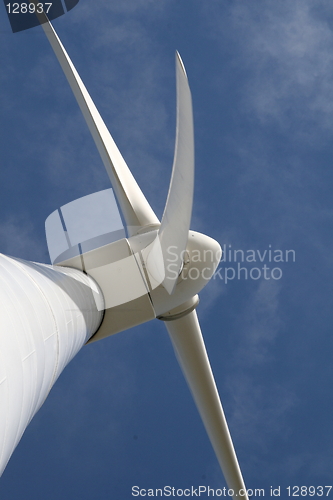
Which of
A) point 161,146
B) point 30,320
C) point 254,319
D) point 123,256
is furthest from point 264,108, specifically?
point 30,320

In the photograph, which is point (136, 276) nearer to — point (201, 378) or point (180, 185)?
point (201, 378)

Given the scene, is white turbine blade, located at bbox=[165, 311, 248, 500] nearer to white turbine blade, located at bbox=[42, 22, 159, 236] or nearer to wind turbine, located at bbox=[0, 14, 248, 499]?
wind turbine, located at bbox=[0, 14, 248, 499]

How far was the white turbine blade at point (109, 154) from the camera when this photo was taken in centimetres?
831

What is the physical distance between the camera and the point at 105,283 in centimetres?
736

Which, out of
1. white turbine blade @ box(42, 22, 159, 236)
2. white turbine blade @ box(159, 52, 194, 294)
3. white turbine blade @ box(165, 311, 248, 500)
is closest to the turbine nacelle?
white turbine blade @ box(42, 22, 159, 236)

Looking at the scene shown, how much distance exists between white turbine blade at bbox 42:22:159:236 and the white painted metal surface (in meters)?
3.93

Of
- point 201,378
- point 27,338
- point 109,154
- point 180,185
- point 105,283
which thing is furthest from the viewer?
point 201,378

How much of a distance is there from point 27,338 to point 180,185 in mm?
1674

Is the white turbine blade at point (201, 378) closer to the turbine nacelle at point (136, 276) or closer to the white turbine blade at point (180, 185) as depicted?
the turbine nacelle at point (136, 276)

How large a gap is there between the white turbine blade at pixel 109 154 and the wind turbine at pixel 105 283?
0.07 ft

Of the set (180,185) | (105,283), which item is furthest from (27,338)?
(105,283)

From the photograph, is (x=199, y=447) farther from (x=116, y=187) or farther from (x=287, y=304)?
(x=116, y=187)

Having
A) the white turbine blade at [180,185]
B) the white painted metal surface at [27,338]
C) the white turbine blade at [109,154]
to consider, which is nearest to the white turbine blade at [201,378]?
the white turbine blade at [109,154]

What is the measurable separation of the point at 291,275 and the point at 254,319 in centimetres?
281
